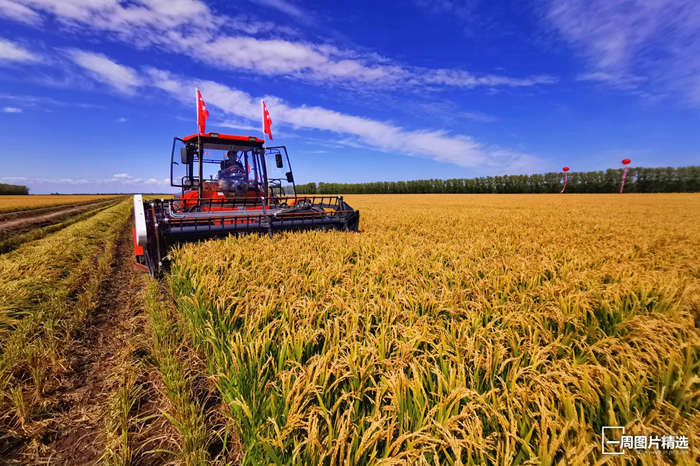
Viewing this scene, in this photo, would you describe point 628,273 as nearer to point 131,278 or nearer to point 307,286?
point 307,286

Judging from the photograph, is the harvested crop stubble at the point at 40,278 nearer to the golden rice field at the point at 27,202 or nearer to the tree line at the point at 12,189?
the golden rice field at the point at 27,202

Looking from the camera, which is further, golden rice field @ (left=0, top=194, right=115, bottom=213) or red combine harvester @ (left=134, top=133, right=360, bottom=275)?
golden rice field @ (left=0, top=194, right=115, bottom=213)

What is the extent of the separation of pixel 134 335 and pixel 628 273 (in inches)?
253

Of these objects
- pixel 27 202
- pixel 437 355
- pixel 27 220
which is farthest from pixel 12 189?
pixel 437 355

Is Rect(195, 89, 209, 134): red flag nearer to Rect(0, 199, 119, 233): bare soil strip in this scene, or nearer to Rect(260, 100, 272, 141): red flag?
Rect(260, 100, 272, 141): red flag

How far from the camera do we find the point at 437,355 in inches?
70.3

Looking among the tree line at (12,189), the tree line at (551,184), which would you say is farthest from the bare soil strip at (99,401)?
the tree line at (12,189)

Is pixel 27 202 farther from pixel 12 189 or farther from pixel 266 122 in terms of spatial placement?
pixel 12 189

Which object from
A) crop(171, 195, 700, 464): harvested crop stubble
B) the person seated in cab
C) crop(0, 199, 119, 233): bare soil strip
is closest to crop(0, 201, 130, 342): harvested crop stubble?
crop(171, 195, 700, 464): harvested crop stubble

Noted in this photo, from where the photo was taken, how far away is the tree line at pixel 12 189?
74188mm

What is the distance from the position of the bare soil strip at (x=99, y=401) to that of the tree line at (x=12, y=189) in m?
115

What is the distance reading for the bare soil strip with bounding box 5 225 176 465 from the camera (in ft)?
5.94

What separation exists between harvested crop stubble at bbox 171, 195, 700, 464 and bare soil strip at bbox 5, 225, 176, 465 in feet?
1.78

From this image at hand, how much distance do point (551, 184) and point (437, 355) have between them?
73409 millimetres
